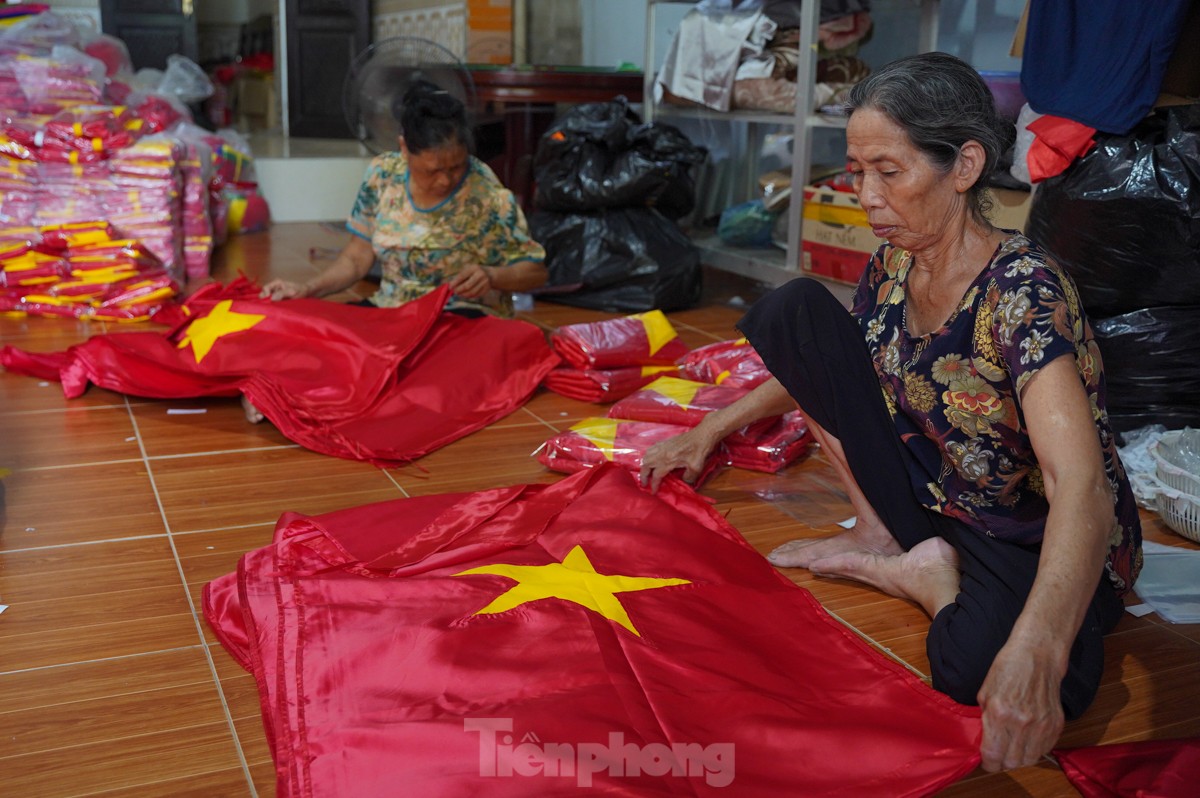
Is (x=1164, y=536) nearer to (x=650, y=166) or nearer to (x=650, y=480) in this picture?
(x=650, y=480)

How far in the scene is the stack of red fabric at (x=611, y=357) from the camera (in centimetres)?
298

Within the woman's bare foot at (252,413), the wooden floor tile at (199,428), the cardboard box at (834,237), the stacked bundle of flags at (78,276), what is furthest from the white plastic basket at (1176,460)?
the stacked bundle of flags at (78,276)

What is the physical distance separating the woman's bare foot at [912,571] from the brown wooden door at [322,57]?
22.4 feet

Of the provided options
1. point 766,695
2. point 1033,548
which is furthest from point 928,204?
point 766,695

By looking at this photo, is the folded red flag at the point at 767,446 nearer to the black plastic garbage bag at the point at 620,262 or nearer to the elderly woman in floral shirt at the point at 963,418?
the elderly woman in floral shirt at the point at 963,418

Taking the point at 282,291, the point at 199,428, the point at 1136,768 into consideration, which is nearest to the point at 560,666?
the point at 1136,768

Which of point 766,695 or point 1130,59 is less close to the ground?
point 1130,59

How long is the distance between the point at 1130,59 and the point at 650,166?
1.90m

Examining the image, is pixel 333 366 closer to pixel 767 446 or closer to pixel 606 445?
pixel 606 445

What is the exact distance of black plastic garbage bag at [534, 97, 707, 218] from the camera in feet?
13.4

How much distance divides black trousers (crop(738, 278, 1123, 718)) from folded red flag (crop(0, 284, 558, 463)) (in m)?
1.01

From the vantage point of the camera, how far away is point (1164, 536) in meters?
2.20

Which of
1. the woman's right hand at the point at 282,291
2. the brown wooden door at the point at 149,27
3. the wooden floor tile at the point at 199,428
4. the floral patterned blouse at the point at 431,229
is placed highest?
the brown wooden door at the point at 149,27

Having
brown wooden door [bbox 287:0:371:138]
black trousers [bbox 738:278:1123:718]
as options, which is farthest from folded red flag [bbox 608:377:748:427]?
brown wooden door [bbox 287:0:371:138]
